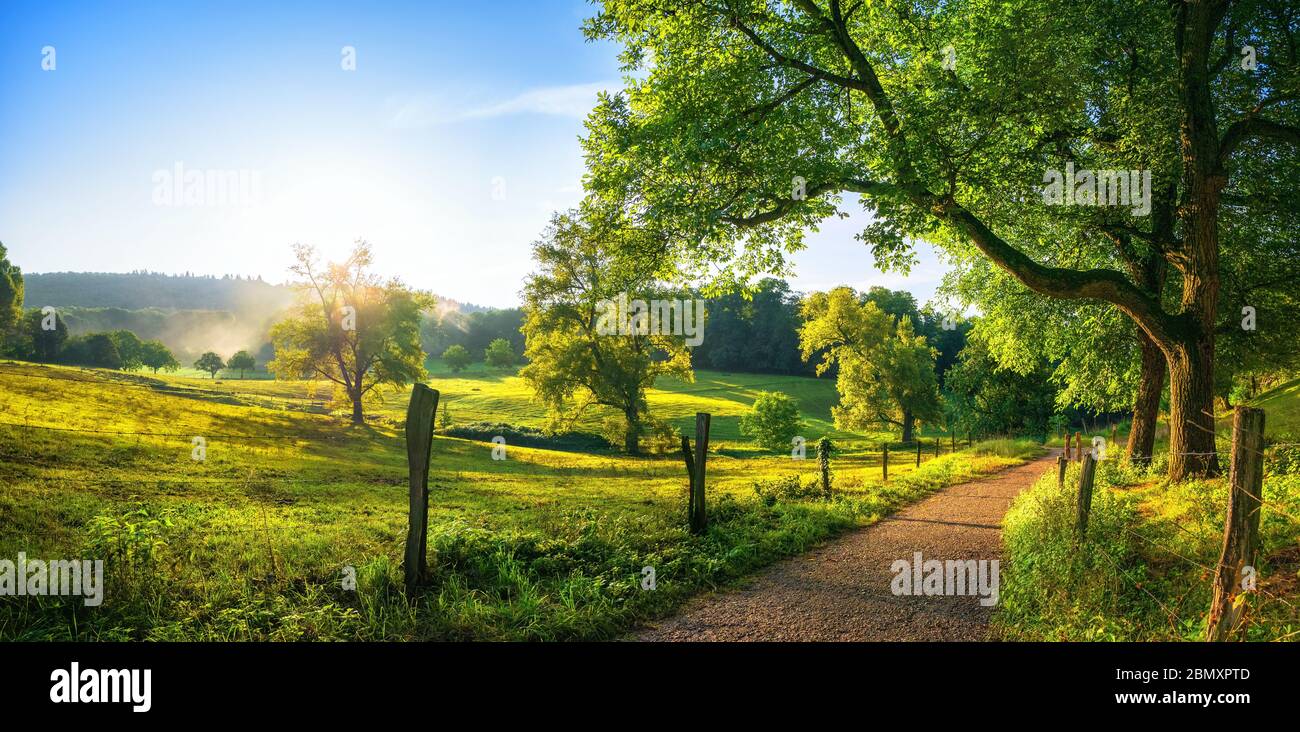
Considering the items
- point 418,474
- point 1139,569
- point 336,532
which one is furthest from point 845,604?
point 336,532

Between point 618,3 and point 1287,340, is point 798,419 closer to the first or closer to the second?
point 1287,340

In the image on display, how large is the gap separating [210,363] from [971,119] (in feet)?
320

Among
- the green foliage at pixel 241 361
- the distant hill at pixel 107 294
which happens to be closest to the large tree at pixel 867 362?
the green foliage at pixel 241 361

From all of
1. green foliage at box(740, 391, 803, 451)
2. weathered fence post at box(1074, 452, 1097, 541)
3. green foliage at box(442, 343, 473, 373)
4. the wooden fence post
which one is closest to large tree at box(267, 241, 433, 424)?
green foliage at box(740, 391, 803, 451)

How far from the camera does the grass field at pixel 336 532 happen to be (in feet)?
19.1

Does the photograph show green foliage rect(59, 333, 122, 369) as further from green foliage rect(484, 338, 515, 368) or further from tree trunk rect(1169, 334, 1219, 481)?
tree trunk rect(1169, 334, 1219, 481)

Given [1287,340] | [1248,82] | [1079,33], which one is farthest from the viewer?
[1287,340]

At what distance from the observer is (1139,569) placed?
7.29 meters

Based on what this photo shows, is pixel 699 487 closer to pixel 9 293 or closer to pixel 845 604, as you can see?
pixel 845 604

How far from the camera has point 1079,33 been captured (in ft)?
43.2

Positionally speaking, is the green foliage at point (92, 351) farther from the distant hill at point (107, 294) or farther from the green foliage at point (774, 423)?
the distant hill at point (107, 294)
